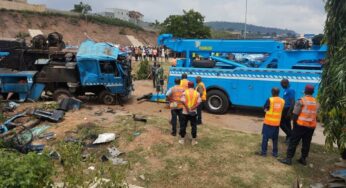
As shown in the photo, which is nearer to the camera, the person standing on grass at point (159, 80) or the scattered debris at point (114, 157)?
the scattered debris at point (114, 157)

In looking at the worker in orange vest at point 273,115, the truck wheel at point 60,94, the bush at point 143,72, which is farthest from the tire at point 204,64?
the bush at point 143,72

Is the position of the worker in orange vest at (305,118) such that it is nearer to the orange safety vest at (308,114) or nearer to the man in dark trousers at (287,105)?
the orange safety vest at (308,114)

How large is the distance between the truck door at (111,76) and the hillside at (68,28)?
43200 millimetres

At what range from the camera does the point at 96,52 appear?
46.3ft

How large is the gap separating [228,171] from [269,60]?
635 cm

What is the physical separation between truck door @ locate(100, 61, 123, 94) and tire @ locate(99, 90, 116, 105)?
23 centimetres

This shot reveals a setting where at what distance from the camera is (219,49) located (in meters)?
13.5

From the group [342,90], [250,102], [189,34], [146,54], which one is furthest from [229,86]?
[189,34]

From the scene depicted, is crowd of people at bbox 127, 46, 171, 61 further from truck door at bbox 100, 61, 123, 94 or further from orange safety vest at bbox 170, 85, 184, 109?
orange safety vest at bbox 170, 85, 184, 109

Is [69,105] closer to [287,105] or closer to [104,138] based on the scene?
[104,138]

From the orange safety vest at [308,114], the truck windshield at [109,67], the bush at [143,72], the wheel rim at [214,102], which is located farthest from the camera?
the bush at [143,72]

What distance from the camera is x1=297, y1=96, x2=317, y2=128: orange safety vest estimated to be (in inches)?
289

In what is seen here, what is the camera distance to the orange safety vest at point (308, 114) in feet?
24.1

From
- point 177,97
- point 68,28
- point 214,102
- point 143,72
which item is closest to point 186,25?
point 68,28
